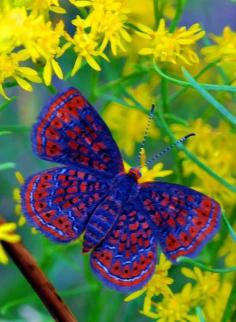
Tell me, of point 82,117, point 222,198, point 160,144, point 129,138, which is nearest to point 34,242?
point 160,144

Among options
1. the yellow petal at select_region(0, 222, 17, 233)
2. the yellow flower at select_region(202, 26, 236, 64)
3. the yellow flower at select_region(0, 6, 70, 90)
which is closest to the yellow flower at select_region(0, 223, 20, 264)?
the yellow petal at select_region(0, 222, 17, 233)

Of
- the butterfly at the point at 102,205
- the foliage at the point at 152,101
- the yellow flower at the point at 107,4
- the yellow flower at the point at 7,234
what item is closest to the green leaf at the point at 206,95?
the foliage at the point at 152,101

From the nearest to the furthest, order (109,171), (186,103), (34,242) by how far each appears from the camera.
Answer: (109,171)
(186,103)
(34,242)

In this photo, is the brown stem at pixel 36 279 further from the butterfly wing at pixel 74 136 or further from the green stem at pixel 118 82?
the green stem at pixel 118 82

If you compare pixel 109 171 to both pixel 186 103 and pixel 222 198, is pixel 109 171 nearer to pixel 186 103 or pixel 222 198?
pixel 222 198

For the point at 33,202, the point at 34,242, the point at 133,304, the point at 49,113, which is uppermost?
the point at 49,113

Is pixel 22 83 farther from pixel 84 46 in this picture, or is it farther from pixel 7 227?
pixel 7 227

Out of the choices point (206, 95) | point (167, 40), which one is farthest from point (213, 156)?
point (206, 95)
